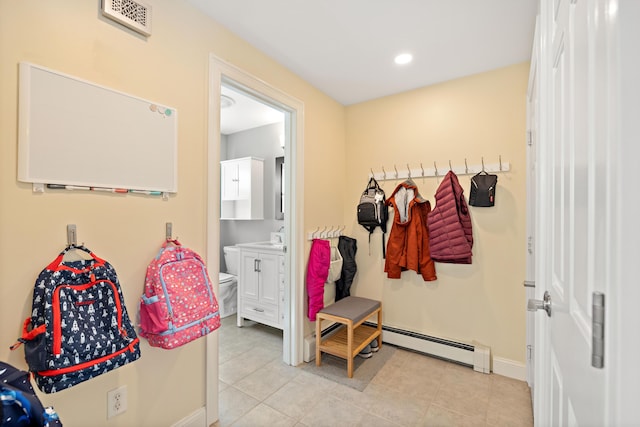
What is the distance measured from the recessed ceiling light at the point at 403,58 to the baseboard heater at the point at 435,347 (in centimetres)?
232

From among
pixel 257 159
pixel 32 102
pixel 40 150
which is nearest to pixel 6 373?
pixel 40 150

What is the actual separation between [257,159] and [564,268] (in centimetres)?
353

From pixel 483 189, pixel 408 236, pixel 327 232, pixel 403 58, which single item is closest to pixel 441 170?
pixel 483 189

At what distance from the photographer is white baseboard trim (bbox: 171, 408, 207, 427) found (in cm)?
159

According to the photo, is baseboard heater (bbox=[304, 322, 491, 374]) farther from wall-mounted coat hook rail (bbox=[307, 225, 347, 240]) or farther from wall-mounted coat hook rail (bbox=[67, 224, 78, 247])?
wall-mounted coat hook rail (bbox=[67, 224, 78, 247])

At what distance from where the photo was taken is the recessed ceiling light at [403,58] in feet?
7.06

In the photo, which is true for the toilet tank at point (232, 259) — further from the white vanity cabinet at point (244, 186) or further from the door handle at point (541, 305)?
the door handle at point (541, 305)

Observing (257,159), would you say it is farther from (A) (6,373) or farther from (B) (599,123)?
(B) (599,123)

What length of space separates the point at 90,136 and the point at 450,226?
237 centimetres

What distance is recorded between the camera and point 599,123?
46 centimetres

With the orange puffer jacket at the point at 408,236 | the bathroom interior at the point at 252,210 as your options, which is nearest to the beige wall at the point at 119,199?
the bathroom interior at the point at 252,210

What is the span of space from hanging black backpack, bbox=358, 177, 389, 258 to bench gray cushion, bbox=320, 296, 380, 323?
499mm

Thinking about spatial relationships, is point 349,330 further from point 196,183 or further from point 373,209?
point 196,183

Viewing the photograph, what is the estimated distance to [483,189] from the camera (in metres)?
2.29
